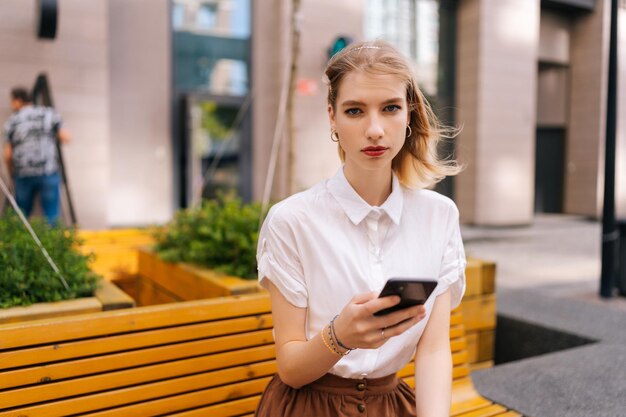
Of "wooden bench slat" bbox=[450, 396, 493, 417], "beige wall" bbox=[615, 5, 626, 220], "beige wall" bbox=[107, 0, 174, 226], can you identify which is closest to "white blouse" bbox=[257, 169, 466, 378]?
"wooden bench slat" bbox=[450, 396, 493, 417]

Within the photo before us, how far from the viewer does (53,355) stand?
1.82m

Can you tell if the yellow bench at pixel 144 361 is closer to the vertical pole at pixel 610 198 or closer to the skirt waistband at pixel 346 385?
the skirt waistband at pixel 346 385

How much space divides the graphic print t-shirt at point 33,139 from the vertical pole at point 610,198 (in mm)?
5828

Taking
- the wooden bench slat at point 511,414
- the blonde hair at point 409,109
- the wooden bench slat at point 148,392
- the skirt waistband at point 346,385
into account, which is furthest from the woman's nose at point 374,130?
the wooden bench slat at point 511,414

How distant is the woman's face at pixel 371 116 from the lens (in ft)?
4.98

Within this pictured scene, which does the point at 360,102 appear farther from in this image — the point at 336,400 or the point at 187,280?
the point at 187,280

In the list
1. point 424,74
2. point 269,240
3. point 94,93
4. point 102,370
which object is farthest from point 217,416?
point 424,74

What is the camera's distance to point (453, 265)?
1.73 meters

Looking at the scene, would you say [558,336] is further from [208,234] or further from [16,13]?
[16,13]

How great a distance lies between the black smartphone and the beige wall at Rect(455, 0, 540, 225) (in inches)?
482

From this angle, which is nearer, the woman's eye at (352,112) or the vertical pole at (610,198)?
the woman's eye at (352,112)

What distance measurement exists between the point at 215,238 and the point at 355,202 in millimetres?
1576

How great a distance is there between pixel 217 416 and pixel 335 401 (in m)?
0.67

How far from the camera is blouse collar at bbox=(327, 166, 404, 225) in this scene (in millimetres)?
1611
